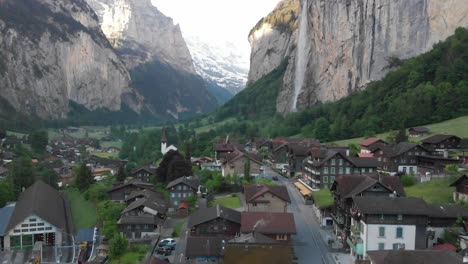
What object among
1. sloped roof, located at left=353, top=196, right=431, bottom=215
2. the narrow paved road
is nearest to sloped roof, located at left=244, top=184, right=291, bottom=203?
the narrow paved road

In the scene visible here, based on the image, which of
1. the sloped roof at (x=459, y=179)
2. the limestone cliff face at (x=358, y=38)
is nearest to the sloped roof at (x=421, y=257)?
the sloped roof at (x=459, y=179)

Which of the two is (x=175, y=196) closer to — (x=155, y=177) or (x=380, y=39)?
(x=155, y=177)

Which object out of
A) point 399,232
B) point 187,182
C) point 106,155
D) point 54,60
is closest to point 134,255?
point 187,182

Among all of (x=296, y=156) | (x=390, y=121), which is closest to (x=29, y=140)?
(x=296, y=156)

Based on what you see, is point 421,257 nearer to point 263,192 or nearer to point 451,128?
point 263,192

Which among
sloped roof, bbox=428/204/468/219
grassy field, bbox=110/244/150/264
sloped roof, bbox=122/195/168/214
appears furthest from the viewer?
sloped roof, bbox=122/195/168/214

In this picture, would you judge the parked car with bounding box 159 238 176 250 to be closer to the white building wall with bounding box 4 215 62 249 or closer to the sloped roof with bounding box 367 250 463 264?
the white building wall with bounding box 4 215 62 249
